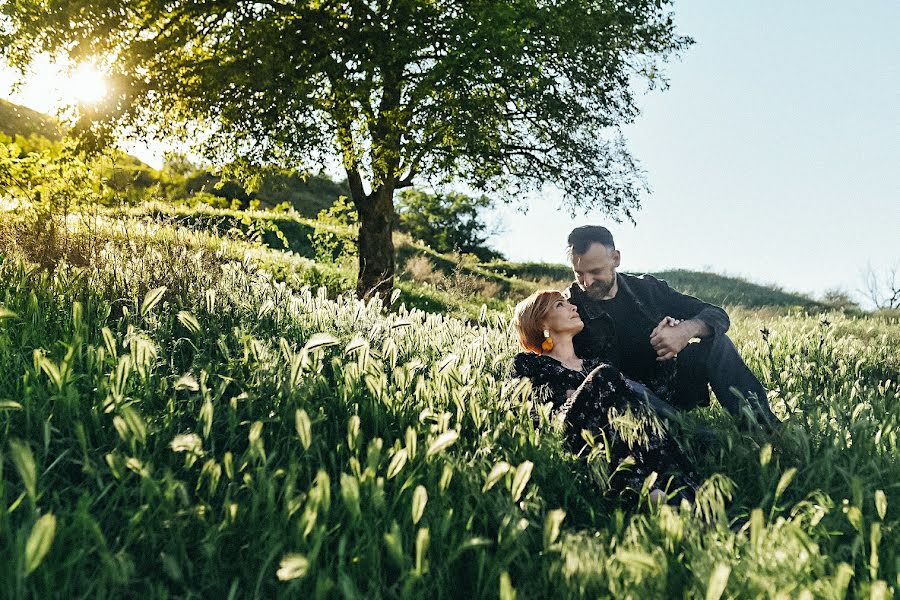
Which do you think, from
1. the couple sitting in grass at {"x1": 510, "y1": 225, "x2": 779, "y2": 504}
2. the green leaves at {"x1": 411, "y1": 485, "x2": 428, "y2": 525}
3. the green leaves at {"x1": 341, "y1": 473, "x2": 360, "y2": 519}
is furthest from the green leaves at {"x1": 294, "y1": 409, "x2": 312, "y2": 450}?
the couple sitting in grass at {"x1": 510, "y1": 225, "x2": 779, "y2": 504}

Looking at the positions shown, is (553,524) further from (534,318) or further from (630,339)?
(630,339)

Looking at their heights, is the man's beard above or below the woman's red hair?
above

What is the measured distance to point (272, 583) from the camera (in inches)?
74.7

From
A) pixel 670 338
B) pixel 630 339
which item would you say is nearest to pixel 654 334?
pixel 670 338

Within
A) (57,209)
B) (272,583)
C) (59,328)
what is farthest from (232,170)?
(272,583)

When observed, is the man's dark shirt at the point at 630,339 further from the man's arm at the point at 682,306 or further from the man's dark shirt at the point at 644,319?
the man's arm at the point at 682,306

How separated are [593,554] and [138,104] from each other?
36.5 feet

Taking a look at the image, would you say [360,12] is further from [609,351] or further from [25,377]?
[25,377]

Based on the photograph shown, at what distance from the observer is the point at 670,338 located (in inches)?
170

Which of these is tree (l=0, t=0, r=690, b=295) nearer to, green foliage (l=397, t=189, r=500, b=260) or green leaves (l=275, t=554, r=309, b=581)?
green leaves (l=275, t=554, r=309, b=581)

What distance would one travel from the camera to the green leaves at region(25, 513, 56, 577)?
1.31 meters

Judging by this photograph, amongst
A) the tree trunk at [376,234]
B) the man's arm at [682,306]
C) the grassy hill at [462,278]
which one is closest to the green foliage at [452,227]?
the grassy hill at [462,278]

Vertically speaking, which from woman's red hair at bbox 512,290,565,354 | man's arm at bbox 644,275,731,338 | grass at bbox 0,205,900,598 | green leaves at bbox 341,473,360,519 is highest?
man's arm at bbox 644,275,731,338

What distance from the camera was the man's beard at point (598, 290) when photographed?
4.89m
